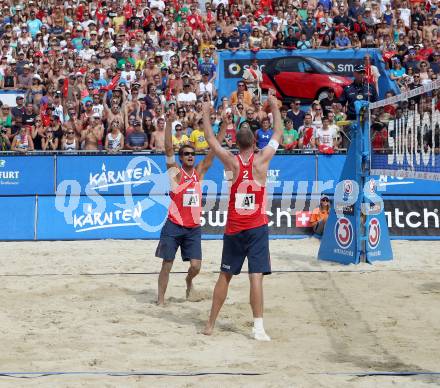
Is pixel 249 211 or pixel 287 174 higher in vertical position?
pixel 287 174

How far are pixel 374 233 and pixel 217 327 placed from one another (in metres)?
4.45

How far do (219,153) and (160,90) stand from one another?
12170 mm

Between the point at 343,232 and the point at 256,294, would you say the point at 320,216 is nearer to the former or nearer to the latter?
the point at 343,232

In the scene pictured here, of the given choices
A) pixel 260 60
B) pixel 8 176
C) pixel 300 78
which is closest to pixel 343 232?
pixel 8 176

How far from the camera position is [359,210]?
38.3 ft

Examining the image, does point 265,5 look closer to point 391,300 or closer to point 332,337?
point 391,300

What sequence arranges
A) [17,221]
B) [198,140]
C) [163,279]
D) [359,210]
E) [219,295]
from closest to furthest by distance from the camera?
[219,295] → [163,279] → [359,210] → [17,221] → [198,140]

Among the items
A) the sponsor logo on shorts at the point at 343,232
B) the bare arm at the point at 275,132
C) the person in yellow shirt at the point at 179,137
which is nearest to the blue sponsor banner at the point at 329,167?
the person in yellow shirt at the point at 179,137

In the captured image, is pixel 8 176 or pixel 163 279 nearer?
pixel 163 279

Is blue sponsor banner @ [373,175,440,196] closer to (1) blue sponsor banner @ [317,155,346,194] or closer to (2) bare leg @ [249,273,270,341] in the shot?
(1) blue sponsor banner @ [317,155,346,194]

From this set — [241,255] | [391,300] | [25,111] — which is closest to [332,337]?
[241,255]

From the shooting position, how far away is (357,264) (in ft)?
38.4

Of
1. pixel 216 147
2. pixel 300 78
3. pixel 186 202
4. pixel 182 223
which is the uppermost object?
pixel 300 78

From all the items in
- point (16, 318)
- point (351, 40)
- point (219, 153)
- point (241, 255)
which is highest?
point (351, 40)
